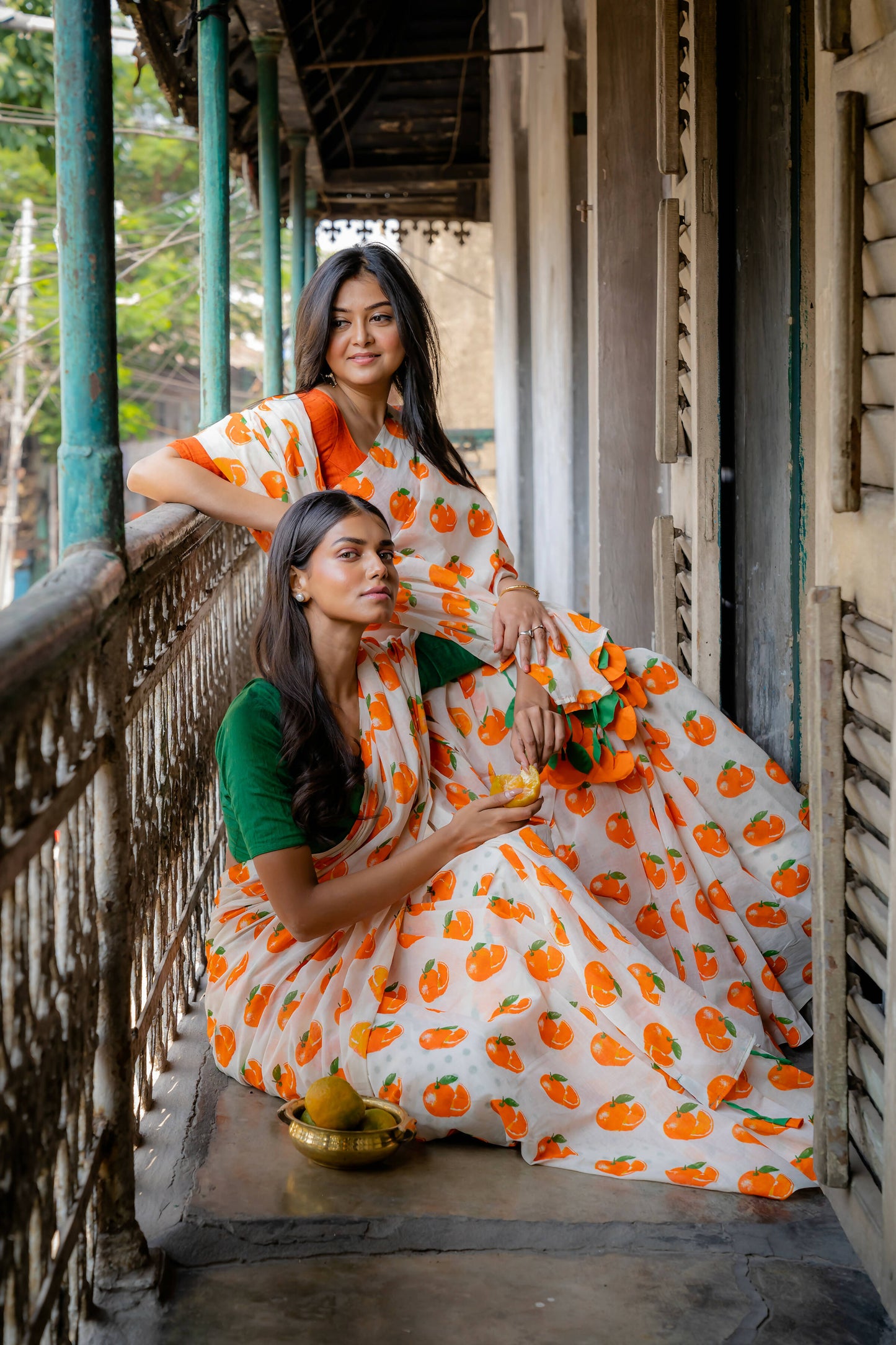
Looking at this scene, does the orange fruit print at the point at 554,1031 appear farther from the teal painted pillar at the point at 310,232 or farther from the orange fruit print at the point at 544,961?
the teal painted pillar at the point at 310,232

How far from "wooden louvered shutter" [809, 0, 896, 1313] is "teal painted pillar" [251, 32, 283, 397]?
3333 millimetres

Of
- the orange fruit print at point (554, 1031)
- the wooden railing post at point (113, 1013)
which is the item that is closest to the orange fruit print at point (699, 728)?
the orange fruit print at point (554, 1031)

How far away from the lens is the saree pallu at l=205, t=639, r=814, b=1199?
2119mm

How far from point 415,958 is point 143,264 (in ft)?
56.5

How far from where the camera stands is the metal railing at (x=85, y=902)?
1.29 metres

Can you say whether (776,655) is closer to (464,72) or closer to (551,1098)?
(551,1098)

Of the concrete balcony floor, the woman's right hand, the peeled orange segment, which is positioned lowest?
the concrete balcony floor

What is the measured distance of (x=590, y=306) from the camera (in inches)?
165

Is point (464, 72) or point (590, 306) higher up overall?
point (464, 72)

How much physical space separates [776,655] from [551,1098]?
1549 millimetres

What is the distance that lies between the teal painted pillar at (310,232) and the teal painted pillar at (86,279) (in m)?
8.05

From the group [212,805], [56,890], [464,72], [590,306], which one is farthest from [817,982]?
[464,72]

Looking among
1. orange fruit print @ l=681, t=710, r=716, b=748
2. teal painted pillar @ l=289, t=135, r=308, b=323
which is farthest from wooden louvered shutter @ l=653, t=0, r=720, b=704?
teal painted pillar @ l=289, t=135, r=308, b=323

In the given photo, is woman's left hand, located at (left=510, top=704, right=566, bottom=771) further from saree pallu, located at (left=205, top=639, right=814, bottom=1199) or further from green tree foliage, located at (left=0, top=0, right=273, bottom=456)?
green tree foliage, located at (left=0, top=0, right=273, bottom=456)
